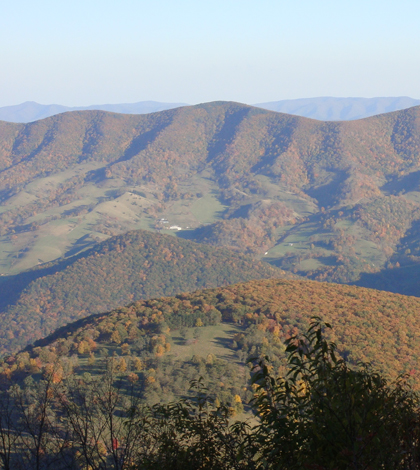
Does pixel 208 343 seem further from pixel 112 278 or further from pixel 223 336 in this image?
pixel 112 278

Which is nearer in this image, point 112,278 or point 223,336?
point 223,336

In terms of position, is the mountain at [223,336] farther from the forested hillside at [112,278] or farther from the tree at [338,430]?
the forested hillside at [112,278]

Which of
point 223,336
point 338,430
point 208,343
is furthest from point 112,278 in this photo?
point 338,430

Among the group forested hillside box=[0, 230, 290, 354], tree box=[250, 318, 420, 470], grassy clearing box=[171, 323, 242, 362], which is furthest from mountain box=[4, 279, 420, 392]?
forested hillside box=[0, 230, 290, 354]

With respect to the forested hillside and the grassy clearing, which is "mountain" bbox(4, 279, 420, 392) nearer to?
the grassy clearing

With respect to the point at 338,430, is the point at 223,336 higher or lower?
lower

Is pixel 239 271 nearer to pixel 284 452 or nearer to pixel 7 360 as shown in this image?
pixel 7 360

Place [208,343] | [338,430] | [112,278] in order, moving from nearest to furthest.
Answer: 1. [338,430]
2. [208,343]
3. [112,278]
